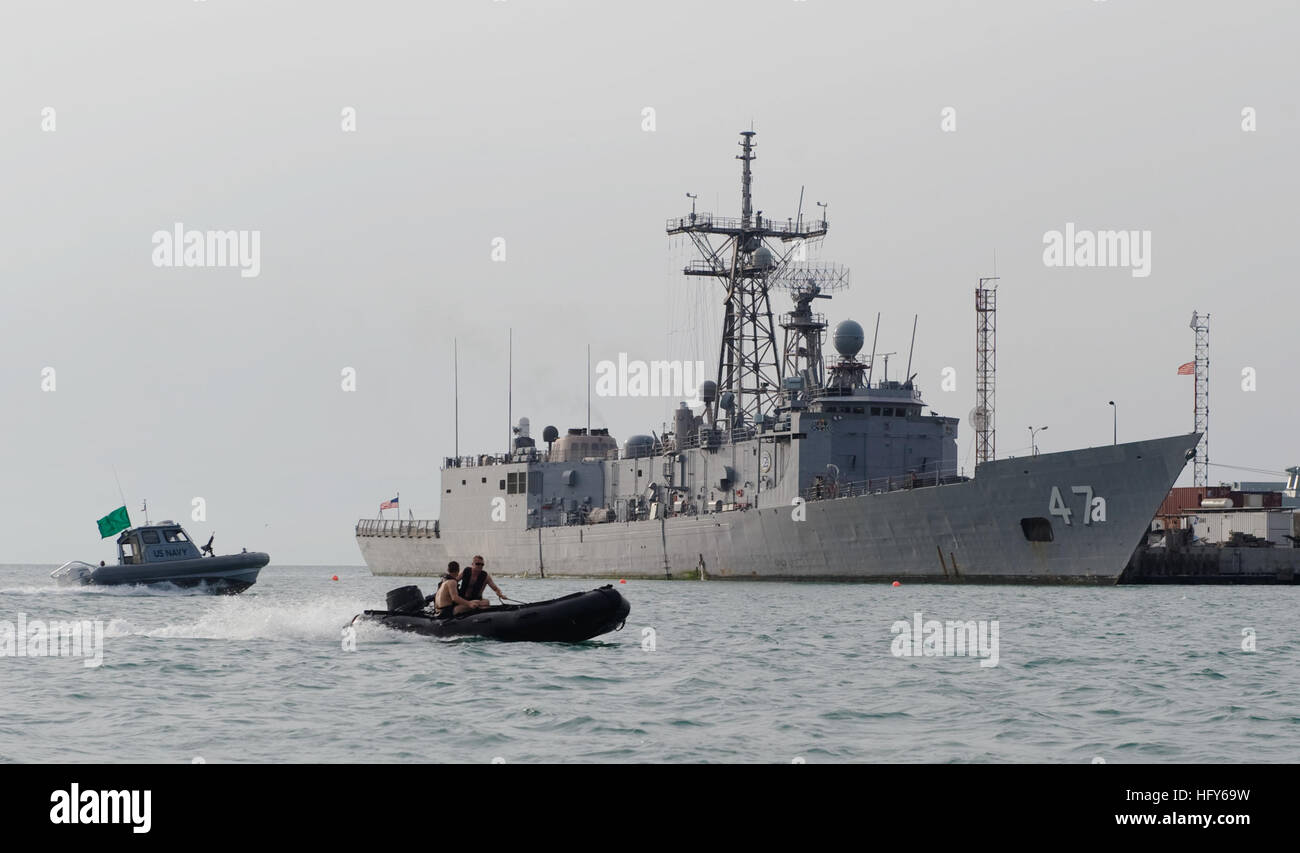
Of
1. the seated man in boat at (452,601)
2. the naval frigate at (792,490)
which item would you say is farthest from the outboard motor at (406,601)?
the naval frigate at (792,490)

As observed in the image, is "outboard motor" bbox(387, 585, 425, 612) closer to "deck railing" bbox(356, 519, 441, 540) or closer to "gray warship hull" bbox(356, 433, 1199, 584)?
"gray warship hull" bbox(356, 433, 1199, 584)

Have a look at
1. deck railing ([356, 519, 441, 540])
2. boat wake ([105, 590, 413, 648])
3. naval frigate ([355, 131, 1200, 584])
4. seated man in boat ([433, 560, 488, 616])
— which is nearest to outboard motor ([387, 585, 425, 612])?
boat wake ([105, 590, 413, 648])

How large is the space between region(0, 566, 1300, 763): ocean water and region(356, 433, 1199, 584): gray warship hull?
9.54 m

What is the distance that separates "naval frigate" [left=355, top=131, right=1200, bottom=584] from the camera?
1649 inches

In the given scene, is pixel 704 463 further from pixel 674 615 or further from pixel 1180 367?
pixel 674 615

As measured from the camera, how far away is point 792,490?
50.7 meters

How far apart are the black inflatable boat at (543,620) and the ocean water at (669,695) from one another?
0.27 meters

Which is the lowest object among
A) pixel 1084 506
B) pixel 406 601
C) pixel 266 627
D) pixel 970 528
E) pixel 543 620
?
pixel 266 627

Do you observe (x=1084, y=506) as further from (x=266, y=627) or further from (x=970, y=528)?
(x=266, y=627)

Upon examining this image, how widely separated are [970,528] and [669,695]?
26090 mm

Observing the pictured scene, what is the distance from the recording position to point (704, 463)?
58.2 metres

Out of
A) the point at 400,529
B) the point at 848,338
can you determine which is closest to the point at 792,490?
the point at 848,338
